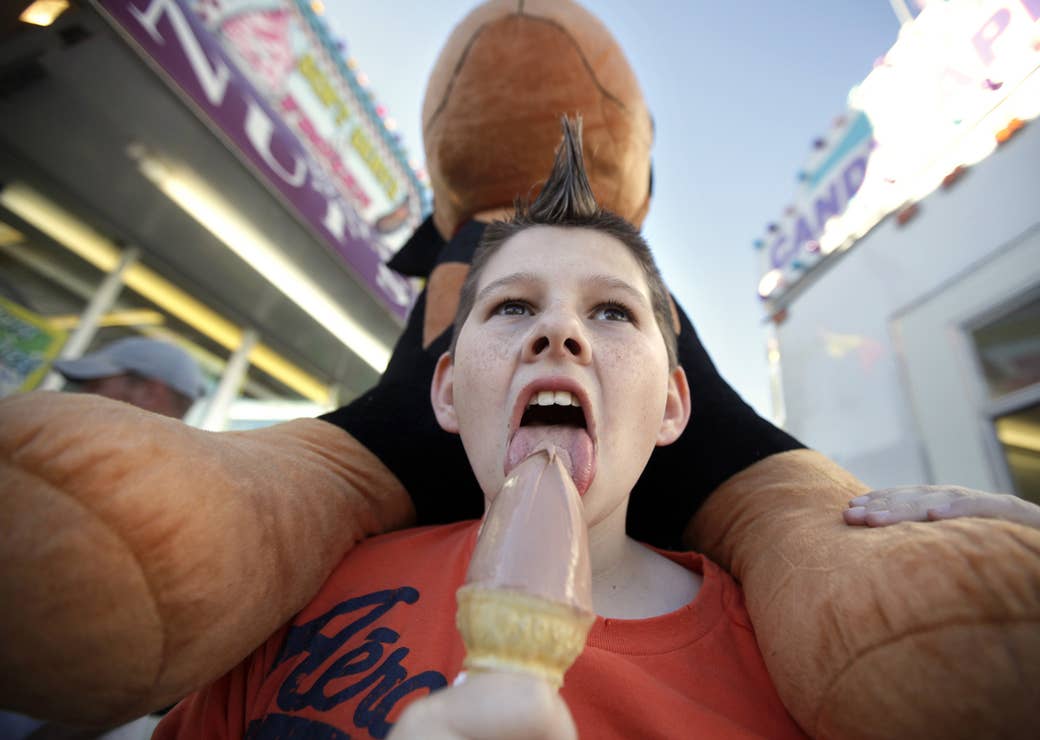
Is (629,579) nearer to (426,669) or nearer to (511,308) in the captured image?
(426,669)

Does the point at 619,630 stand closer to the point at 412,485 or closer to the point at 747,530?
the point at 747,530

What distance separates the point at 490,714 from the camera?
13.5 inches

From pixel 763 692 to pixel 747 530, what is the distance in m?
0.29

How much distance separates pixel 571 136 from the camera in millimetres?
1172

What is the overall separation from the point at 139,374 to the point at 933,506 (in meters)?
3.03

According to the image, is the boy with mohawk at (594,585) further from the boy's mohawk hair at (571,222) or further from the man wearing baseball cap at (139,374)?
the man wearing baseball cap at (139,374)

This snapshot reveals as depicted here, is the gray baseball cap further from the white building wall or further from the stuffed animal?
the white building wall

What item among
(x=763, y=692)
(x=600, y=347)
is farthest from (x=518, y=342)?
(x=763, y=692)

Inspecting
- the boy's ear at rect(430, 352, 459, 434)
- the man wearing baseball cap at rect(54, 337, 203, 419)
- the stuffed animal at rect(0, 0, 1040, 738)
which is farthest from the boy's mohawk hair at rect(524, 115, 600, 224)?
the man wearing baseball cap at rect(54, 337, 203, 419)

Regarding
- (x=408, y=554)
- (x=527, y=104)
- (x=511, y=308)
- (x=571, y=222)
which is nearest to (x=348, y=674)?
(x=408, y=554)

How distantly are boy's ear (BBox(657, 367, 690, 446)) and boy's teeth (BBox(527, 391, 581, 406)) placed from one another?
0.31 meters

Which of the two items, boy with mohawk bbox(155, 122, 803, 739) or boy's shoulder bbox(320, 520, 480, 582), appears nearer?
boy with mohawk bbox(155, 122, 803, 739)

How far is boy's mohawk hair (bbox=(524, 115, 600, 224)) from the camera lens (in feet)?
3.78

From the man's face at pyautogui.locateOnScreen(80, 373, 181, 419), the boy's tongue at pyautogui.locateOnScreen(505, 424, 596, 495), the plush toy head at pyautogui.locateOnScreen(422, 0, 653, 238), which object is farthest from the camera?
the man's face at pyautogui.locateOnScreen(80, 373, 181, 419)
